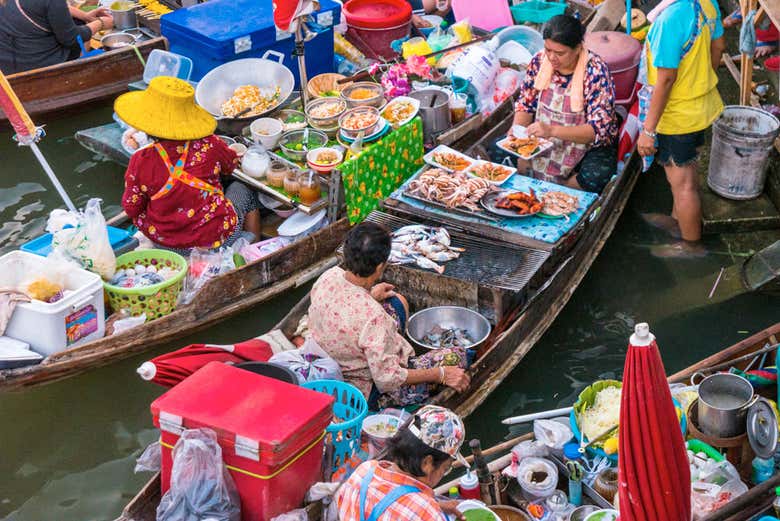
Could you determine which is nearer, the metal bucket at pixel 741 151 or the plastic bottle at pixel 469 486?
the plastic bottle at pixel 469 486

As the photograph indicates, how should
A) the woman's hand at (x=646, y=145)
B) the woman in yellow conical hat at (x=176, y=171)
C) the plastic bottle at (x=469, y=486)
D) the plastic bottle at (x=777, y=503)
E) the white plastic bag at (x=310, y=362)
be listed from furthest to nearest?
the woman's hand at (x=646, y=145), the woman in yellow conical hat at (x=176, y=171), the white plastic bag at (x=310, y=362), the plastic bottle at (x=469, y=486), the plastic bottle at (x=777, y=503)

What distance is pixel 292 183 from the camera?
6.95 metres

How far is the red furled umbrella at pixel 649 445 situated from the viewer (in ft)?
10.1

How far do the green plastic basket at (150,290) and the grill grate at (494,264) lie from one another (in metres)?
1.67

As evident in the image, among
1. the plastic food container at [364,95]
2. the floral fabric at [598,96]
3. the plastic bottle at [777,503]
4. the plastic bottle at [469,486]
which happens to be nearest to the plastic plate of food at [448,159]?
the floral fabric at [598,96]

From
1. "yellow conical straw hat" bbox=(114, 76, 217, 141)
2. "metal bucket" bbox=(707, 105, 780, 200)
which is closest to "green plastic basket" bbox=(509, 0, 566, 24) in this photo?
"metal bucket" bbox=(707, 105, 780, 200)

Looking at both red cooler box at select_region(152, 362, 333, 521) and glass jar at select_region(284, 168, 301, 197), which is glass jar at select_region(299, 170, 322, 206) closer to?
glass jar at select_region(284, 168, 301, 197)

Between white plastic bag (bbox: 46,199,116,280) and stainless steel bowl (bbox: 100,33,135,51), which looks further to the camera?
stainless steel bowl (bbox: 100,33,135,51)

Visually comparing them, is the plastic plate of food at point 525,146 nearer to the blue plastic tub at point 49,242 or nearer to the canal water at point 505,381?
the canal water at point 505,381

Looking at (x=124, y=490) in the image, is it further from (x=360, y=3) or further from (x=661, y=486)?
(x=360, y=3)

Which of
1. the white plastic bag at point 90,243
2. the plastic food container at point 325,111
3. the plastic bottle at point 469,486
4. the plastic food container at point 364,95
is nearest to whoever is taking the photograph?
the plastic bottle at point 469,486

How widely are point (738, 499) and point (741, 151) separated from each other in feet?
13.0

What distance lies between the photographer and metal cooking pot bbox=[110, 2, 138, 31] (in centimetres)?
1042

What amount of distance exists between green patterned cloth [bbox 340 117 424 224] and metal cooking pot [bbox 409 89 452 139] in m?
0.36
